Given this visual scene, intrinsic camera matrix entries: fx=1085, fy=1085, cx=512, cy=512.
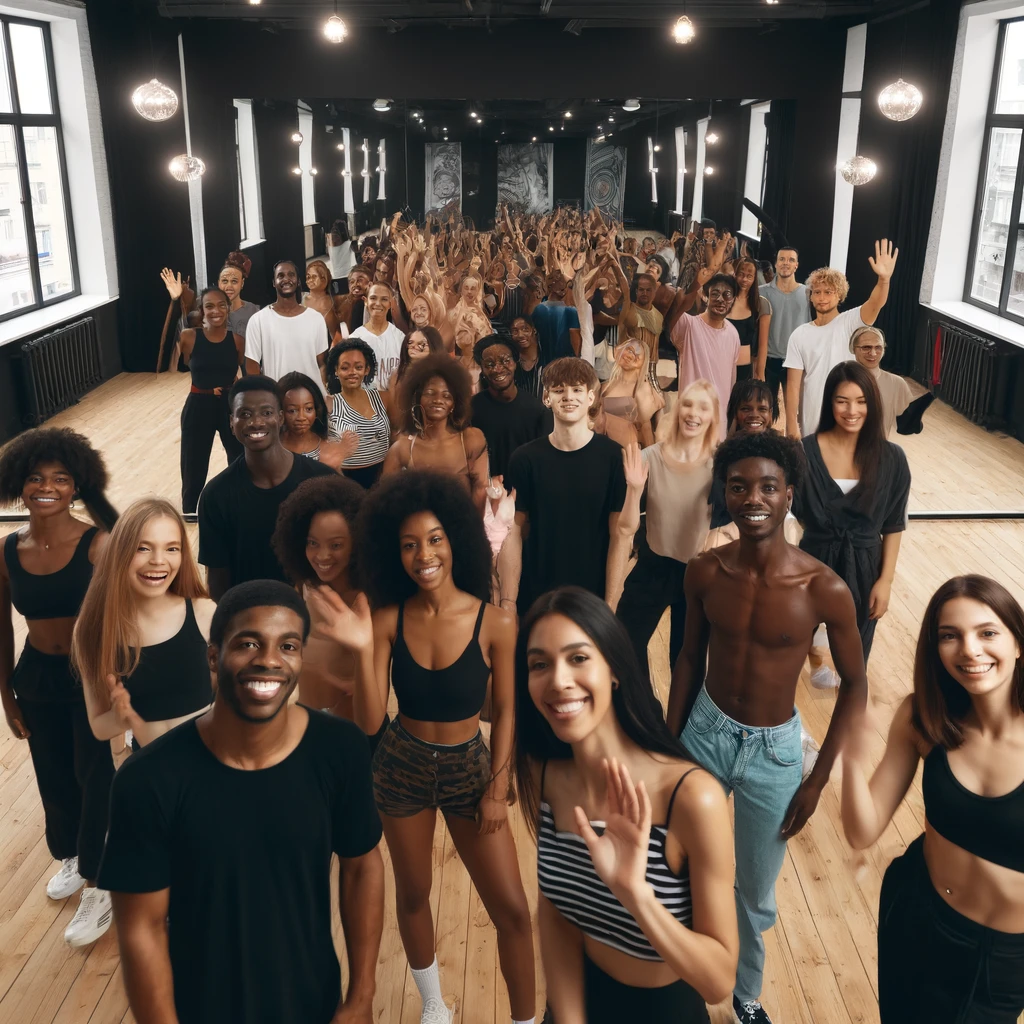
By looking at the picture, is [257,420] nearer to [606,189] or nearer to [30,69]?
[606,189]

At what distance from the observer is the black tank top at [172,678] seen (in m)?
3.00

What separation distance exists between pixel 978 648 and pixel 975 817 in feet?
1.12

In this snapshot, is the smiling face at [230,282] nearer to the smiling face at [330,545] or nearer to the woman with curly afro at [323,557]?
the woman with curly afro at [323,557]

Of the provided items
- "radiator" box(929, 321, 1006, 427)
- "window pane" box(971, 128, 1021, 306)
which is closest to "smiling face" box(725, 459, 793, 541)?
"radiator" box(929, 321, 1006, 427)

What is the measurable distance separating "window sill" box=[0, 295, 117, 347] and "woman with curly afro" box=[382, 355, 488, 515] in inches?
259

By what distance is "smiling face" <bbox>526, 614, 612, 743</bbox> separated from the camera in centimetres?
201

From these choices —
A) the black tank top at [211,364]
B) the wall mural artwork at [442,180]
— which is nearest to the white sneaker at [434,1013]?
the black tank top at [211,364]

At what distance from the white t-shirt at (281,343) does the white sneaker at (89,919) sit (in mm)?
3570

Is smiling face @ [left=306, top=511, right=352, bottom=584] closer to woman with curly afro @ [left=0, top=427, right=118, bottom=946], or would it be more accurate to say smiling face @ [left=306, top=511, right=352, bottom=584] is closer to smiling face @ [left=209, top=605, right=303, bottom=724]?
woman with curly afro @ [left=0, top=427, right=118, bottom=946]

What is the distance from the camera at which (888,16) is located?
11406 millimetres

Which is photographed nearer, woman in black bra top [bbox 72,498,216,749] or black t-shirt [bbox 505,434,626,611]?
woman in black bra top [bbox 72,498,216,749]

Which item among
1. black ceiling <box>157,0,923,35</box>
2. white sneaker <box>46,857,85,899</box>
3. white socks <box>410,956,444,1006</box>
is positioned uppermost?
black ceiling <box>157,0,923,35</box>

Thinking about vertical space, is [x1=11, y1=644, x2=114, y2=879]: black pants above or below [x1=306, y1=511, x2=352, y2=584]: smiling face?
below

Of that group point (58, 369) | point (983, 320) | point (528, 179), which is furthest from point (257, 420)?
point (983, 320)
